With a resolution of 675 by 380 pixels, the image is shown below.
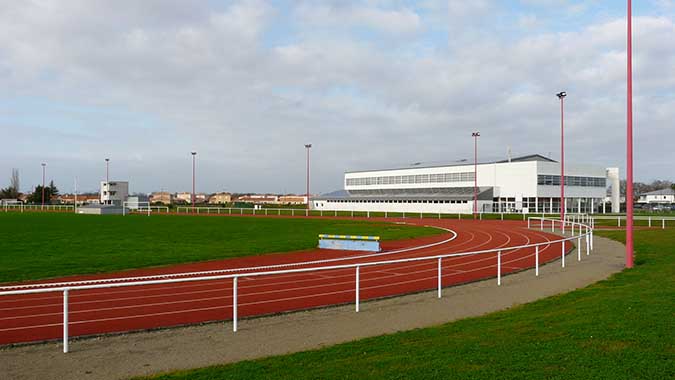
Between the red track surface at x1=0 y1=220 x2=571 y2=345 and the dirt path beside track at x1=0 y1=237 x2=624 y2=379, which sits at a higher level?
the dirt path beside track at x1=0 y1=237 x2=624 y2=379

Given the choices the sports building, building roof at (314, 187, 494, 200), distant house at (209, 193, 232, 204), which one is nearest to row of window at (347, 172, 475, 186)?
the sports building

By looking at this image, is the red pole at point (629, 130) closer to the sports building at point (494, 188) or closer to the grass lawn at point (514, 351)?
the grass lawn at point (514, 351)

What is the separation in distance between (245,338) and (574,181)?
7074cm

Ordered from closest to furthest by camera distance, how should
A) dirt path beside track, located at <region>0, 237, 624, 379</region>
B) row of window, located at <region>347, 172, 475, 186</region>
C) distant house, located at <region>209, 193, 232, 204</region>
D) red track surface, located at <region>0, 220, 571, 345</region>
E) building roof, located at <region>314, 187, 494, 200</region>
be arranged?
dirt path beside track, located at <region>0, 237, 624, 379</region>, red track surface, located at <region>0, 220, 571, 345</region>, building roof, located at <region>314, 187, 494, 200</region>, row of window, located at <region>347, 172, 475, 186</region>, distant house, located at <region>209, 193, 232, 204</region>

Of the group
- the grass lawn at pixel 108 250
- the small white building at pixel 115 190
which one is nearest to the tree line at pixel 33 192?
the small white building at pixel 115 190

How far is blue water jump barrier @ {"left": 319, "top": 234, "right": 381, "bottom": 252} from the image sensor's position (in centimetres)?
2178

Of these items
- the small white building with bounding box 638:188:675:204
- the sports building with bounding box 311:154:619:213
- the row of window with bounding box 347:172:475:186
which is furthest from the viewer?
the small white building with bounding box 638:188:675:204

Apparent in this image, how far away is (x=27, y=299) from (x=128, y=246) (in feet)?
40.1

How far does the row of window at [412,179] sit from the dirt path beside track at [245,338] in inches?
2499

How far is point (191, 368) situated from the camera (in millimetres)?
6082

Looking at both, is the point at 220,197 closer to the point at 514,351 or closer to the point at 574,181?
the point at 574,181

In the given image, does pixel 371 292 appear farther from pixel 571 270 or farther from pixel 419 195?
pixel 419 195

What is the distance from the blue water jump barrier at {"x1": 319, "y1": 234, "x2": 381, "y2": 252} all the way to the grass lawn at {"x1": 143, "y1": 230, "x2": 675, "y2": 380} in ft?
42.0

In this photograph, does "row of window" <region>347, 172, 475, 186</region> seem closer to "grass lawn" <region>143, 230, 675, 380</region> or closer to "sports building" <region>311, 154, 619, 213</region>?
"sports building" <region>311, 154, 619, 213</region>
